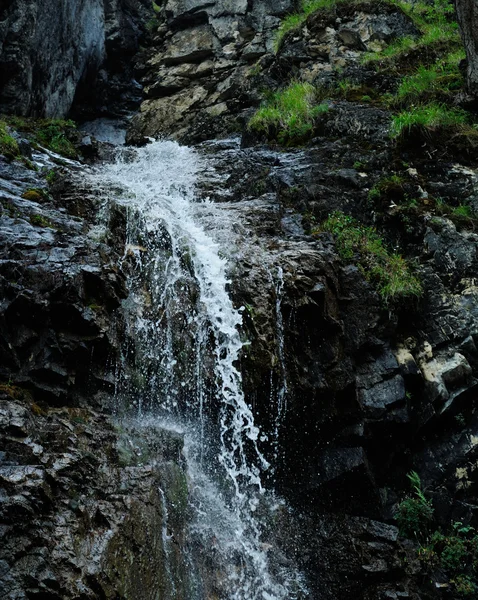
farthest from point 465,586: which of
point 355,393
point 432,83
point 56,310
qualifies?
point 432,83

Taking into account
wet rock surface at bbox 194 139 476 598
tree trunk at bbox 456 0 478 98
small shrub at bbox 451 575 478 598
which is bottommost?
small shrub at bbox 451 575 478 598

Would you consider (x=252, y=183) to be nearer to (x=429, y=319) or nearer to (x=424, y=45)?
(x=429, y=319)

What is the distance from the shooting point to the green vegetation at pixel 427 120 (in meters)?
10.1

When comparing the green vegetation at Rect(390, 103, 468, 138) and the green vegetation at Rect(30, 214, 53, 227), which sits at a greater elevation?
the green vegetation at Rect(390, 103, 468, 138)

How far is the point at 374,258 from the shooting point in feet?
27.0

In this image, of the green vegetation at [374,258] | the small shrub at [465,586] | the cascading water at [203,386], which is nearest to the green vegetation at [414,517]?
the small shrub at [465,586]

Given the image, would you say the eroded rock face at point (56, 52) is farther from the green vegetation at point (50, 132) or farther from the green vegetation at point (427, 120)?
the green vegetation at point (427, 120)

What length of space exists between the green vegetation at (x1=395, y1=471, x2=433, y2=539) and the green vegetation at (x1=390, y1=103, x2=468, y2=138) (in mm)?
7072

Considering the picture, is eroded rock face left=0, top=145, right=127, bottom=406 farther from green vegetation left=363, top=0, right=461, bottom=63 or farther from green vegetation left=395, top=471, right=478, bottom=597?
green vegetation left=363, top=0, right=461, bottom=63

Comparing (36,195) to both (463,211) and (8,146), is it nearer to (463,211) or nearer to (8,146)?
(8,146)

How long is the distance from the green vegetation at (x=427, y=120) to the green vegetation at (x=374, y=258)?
Result: 2.60 m

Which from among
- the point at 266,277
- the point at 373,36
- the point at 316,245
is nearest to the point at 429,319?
the point at 316,245

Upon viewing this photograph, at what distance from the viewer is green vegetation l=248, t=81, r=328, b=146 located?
1179 centimetres

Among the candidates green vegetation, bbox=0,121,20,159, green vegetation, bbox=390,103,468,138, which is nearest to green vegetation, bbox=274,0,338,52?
green vegetation, bbox=390,103,468,138
